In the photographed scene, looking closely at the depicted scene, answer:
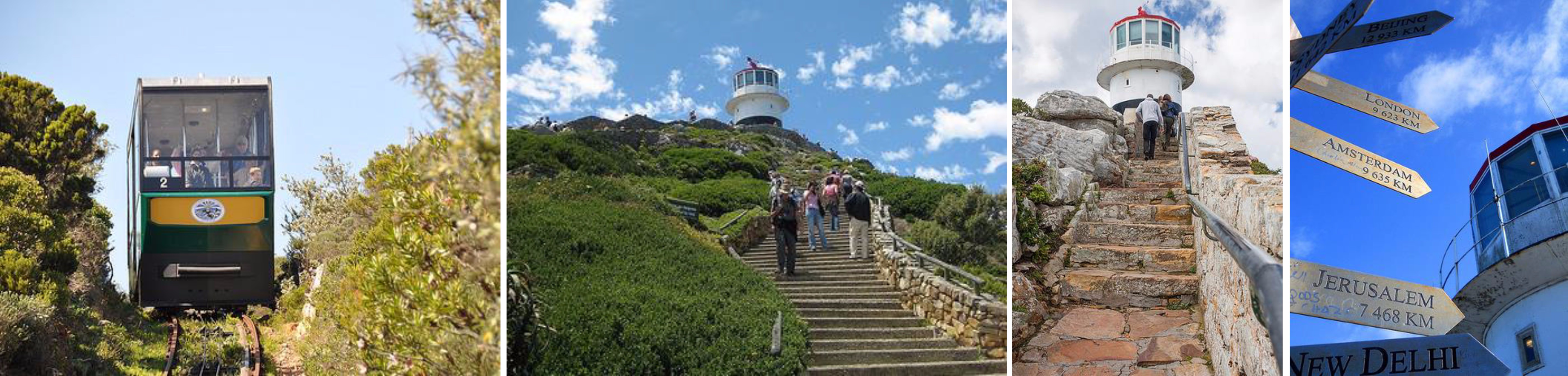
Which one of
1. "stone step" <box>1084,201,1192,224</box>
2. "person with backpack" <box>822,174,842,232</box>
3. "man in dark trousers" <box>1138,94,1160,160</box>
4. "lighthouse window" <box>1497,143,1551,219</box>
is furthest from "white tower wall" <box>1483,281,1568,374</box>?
"person with backpack" <box>822,174,842,232</box>

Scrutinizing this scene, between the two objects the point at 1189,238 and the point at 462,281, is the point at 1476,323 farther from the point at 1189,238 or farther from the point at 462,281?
the point at 462,281

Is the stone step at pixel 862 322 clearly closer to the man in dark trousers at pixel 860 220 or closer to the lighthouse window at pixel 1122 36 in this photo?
the man in dark trousers at pixel 860 220

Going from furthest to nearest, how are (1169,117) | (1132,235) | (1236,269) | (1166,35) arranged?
(1166,35), (1169,117), (1132,235), (1236,269)

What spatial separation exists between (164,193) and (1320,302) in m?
8.77

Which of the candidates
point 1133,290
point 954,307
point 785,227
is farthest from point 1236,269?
point 785,227

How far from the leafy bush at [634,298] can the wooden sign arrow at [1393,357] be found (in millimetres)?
2134

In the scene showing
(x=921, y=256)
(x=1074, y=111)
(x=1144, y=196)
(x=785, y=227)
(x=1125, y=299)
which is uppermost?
(x=1074, y=111)

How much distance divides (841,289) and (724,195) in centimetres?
69

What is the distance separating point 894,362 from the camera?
13.0ft

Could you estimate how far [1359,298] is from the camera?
12.3 feet

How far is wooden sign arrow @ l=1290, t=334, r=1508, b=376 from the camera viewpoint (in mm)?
3781

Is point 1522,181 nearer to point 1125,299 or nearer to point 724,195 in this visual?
point 1125,299

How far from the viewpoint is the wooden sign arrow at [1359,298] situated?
3.75m

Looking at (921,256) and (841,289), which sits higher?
(921,256)
